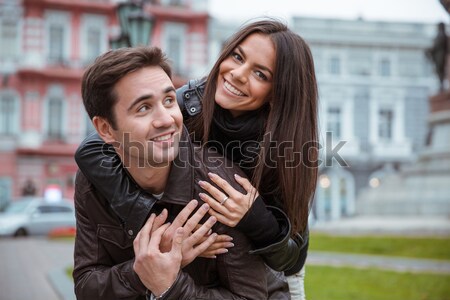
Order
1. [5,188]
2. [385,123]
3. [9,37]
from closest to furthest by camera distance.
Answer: [5,188] → [9,37] → [385,123]

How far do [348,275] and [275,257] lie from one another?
6371 mm

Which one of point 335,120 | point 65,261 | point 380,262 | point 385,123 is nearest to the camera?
point 380,262

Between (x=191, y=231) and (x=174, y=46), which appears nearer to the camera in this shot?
(x=191, y=231)

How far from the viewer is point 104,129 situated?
2.27 m

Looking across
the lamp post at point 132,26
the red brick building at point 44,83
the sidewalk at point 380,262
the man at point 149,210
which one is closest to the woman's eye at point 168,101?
the man at point 149,210

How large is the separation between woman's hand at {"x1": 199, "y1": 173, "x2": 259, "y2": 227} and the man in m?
0.03

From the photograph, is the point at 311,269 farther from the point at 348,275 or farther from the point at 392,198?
A: the point at 392,198

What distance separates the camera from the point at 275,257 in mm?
2246

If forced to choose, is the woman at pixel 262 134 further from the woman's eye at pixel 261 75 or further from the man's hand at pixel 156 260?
the man's hand at pixel 156 260

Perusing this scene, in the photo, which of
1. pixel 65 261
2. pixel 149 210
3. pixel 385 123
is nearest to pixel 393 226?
pixel 65 261

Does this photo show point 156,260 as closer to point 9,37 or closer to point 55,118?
point 55,118

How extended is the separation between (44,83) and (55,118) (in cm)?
158

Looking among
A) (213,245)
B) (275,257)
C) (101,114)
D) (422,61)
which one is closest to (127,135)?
(101,114)

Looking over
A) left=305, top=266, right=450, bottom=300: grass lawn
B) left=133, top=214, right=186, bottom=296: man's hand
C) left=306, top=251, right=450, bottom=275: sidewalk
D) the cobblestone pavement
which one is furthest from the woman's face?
left=306, top=251, right=450, bottom=275: sidewalk
